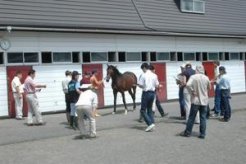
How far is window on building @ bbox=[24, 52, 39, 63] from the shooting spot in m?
20.0

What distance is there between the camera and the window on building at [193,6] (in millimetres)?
28797

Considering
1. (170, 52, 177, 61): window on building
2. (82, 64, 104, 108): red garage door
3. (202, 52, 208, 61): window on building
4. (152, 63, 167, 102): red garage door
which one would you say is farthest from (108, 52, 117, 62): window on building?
(202, 52, 208, 61): window on building

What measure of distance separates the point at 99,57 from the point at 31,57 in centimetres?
373

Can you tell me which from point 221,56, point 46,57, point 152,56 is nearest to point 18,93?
point 46,57

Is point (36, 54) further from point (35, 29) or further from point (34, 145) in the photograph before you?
point (34, 145)

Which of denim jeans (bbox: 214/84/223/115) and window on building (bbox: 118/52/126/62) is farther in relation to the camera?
window on building (bbox: 118/52/126/62)

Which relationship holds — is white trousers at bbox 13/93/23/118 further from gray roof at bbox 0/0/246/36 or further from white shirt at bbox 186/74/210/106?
white shirt at bbox 186/74/210/106

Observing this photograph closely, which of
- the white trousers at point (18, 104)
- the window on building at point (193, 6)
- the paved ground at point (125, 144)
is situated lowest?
the paved ground at point (125, 144)

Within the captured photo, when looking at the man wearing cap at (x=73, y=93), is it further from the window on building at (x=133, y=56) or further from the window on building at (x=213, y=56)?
the window on building at (x=213, y=56)

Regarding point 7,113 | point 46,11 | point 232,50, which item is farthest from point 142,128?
point 232,50

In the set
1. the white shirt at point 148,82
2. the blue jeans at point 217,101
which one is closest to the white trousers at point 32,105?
the white shirt at point 148,82

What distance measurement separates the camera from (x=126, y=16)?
80.1 feet

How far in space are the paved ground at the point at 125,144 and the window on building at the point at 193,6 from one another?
13.1 metres

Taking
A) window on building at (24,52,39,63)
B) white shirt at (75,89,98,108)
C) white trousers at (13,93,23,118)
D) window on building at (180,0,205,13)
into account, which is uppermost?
window on building at (180,0,205,13)
